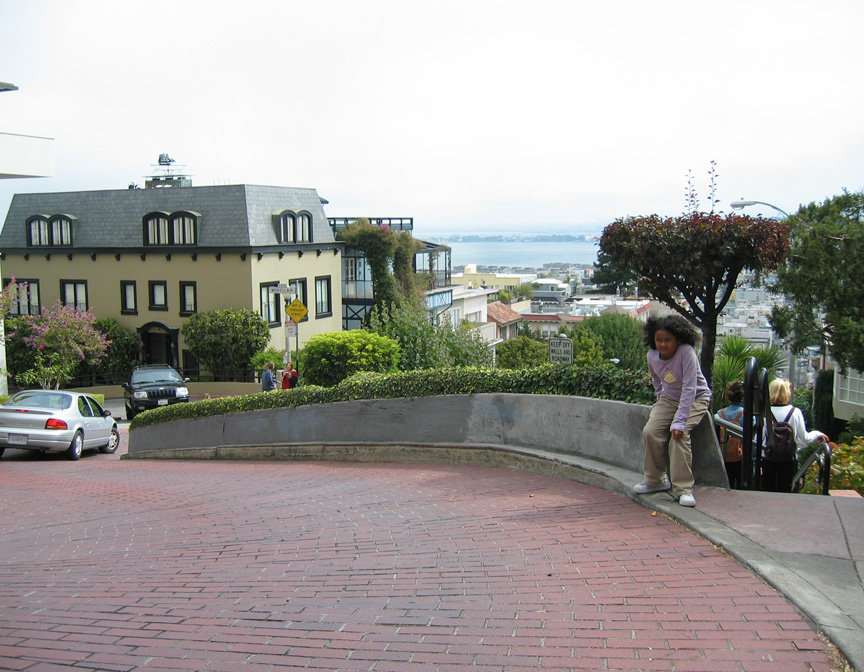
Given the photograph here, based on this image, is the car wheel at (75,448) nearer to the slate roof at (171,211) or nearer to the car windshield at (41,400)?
the car windshield at (41,400)

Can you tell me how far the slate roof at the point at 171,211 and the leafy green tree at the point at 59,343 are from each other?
22.6 ft

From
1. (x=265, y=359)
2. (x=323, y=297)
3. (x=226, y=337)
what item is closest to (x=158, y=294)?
(x=226, y=337)

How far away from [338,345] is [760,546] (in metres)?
13.5

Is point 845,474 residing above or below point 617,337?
below

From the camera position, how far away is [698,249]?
468 inches

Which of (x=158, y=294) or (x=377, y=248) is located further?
(x=377, y=248)

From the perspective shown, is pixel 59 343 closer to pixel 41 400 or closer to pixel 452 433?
pixel 41 400

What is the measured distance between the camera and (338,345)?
18156 mm

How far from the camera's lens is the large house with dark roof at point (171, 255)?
131ft

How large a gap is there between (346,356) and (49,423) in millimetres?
6205

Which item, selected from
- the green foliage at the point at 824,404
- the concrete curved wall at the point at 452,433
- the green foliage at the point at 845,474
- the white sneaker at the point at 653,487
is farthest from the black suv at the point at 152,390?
the green foliage at the point at 824,404

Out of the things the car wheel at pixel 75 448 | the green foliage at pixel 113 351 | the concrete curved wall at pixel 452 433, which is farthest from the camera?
the green foliage at pixel 113 351

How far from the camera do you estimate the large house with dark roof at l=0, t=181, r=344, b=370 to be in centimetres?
4003

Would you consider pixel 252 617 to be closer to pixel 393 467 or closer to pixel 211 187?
pixel 393 467
